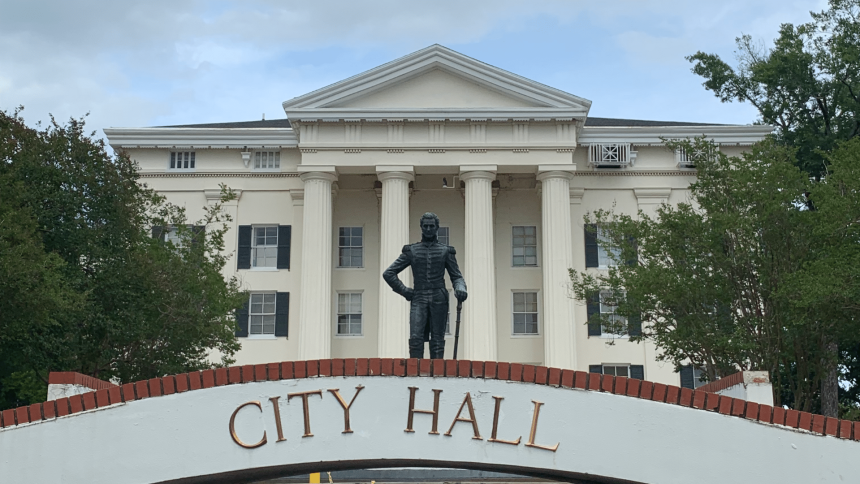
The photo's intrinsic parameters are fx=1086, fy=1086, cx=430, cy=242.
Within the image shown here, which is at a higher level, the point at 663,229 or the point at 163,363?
the point at 663,229

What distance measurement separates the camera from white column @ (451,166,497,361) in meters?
37.0

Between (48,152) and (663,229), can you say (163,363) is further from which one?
(663,229)

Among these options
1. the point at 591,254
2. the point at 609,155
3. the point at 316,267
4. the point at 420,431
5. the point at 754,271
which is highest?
the point at 609,155

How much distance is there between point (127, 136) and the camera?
132 feet

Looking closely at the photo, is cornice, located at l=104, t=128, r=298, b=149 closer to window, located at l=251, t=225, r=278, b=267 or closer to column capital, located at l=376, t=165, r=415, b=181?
window, located at l=251, t=225, r=278, b=267

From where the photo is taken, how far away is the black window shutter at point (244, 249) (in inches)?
1567

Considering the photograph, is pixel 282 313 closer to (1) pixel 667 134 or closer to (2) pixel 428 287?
(1) pixel 667 134

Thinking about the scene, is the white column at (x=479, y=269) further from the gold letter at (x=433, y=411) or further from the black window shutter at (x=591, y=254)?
the gold letter at (x=433, y=411)

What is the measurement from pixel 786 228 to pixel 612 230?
514 centimetres

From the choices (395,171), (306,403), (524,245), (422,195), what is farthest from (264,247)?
(306,403)

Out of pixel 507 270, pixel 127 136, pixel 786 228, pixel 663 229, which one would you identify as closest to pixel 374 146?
pixel 507 270

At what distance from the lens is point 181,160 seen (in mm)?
41156

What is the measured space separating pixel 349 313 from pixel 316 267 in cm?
338

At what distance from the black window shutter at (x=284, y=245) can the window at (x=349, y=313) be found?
2.40m
